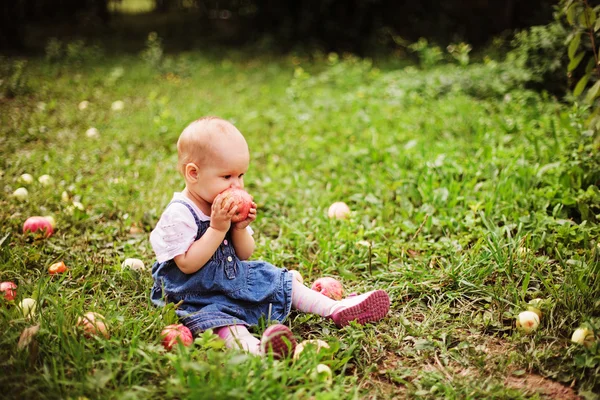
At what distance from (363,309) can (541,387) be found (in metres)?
0.73

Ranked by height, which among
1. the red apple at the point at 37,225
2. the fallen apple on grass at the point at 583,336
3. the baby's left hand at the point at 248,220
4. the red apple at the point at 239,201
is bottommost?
the red apple at the point at 37,225

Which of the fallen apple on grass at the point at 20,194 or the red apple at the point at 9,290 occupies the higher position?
the red apple at the point at 9,290

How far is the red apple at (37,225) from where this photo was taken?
2.90 m

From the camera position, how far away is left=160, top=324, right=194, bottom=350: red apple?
1993 mm

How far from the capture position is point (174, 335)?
201cm

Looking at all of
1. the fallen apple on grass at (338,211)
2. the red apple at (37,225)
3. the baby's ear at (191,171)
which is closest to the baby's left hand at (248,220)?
the baby's ear at (191,171)

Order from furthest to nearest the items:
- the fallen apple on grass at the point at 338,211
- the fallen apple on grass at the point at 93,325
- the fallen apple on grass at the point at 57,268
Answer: the fallen apple on grass at the point at 338,211
the fallen apple on grass at the point at 57,268
the fallen apple on grass at the point at 93,325

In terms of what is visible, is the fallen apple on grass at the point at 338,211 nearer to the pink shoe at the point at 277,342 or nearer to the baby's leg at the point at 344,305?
the baby's leg at the point at 344,305

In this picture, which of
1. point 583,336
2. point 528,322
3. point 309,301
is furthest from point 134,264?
point 583,336

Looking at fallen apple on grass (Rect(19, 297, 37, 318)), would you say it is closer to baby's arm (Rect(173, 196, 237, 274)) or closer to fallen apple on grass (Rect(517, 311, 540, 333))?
baby's arm (Rect(173, 196, 237, 274))

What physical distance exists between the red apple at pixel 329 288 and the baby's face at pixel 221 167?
0.65 m

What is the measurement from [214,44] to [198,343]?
829cm

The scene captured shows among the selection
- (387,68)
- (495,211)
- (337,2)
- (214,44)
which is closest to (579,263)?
(495,211)

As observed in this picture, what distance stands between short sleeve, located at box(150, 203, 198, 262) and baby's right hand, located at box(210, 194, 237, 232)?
0.11 m
